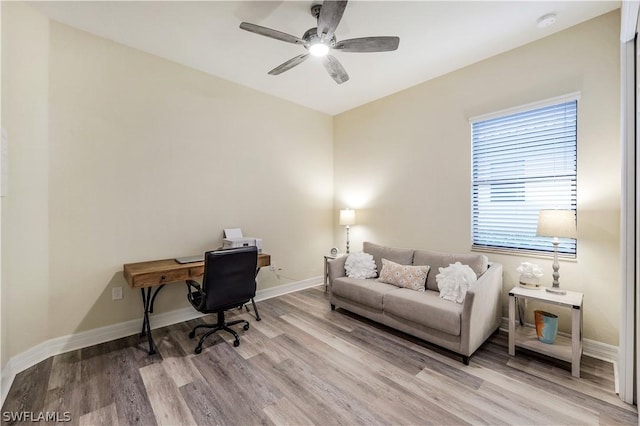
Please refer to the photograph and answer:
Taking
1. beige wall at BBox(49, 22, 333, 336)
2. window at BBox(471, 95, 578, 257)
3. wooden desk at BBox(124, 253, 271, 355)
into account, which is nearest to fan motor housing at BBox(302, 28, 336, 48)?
beige wall at BBox(49, 22, 333, 336)

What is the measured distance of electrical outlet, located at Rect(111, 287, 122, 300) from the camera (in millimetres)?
2789

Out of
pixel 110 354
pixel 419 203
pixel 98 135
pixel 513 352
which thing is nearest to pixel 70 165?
pixel 98 135

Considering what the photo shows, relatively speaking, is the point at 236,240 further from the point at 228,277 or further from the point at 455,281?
the point at 455,281

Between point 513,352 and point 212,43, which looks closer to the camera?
point 513,352

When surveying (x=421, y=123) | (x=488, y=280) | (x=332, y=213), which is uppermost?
(x=421, y=123)

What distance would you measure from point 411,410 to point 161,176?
128 inches

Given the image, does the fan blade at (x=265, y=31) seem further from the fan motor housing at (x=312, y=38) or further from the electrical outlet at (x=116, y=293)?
the electrical outlet at (x=116, y=293)

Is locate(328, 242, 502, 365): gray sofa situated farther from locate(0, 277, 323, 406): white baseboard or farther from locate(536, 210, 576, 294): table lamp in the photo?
locate(0, 277, 323, 406): white baseboard

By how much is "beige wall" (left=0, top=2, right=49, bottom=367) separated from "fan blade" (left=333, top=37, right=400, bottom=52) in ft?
8.58

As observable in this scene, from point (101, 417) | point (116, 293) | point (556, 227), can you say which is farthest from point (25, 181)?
point (556, 227)

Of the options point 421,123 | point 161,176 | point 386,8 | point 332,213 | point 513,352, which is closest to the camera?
point 386,8

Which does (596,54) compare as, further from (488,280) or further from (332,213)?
(332,213)

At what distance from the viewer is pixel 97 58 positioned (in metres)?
2.69

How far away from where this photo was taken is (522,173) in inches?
113
